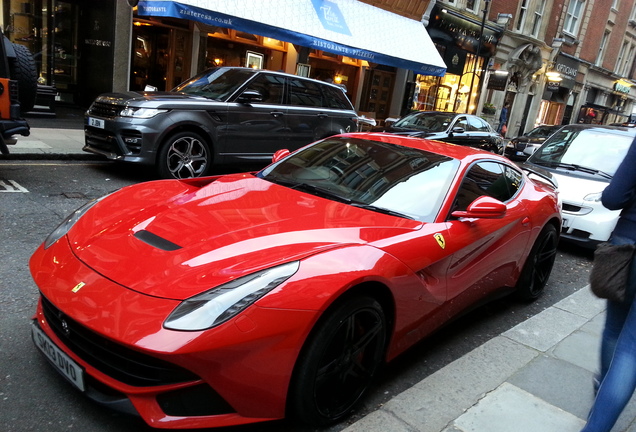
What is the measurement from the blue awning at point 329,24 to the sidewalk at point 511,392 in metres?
9.81

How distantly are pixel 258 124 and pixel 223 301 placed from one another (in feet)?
20.1

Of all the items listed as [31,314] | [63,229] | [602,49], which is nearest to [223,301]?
[63,229]

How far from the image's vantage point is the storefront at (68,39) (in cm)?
1179

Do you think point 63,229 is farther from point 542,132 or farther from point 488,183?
point 542,132

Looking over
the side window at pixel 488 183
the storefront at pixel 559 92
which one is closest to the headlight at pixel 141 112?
the side window at pixel 488 183

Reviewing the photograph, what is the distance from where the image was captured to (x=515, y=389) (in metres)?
2.81

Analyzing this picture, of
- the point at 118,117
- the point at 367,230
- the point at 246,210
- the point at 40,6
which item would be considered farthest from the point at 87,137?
the point at 40,6

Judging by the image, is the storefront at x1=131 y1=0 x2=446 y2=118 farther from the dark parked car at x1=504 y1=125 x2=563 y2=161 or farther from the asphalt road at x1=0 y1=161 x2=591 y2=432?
the asphalt road at x1=0 y1=161 x2=591 y2=432

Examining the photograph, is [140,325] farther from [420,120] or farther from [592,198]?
[420,120]

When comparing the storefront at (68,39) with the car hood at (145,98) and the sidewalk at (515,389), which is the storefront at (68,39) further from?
the sidewalk at (515,389)

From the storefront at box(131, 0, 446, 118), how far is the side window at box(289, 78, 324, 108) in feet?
12.4

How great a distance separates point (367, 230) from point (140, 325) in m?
1.29

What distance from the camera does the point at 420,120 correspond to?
1191cm

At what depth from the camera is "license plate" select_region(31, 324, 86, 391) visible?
210cm
